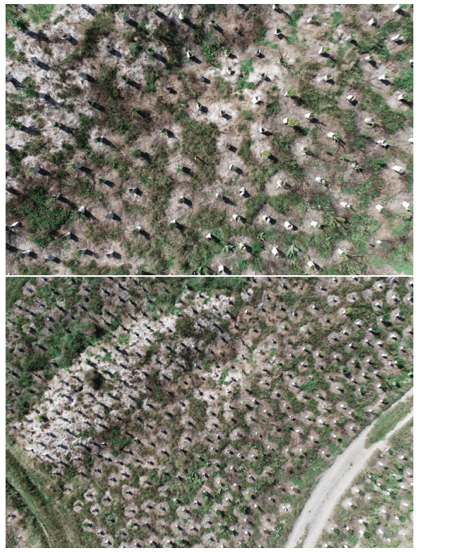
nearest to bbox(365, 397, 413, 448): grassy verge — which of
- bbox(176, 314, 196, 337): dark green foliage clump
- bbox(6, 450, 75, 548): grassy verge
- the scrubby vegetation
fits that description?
the scrubby vegetation

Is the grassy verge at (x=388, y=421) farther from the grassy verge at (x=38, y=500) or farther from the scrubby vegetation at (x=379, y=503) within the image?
the grassy verge at (x=38, y=500)

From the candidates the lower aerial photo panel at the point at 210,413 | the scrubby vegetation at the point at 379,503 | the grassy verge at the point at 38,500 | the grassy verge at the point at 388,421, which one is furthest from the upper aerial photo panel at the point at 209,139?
the grassy verge at the point at 38,500

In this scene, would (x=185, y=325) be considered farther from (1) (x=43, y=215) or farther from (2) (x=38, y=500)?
(2) (x=38, y=500)

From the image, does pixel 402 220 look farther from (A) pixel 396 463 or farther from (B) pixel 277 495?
(B) pixel 277 495

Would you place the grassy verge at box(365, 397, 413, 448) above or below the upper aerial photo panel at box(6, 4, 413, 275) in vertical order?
below

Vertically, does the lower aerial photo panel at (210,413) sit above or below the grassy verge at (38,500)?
above

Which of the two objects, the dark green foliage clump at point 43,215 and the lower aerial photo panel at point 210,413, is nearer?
the dark green foliage clump at point 43,215

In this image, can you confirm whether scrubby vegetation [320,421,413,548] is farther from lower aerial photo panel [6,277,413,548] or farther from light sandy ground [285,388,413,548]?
light sandy ground [285,388,413,548]
